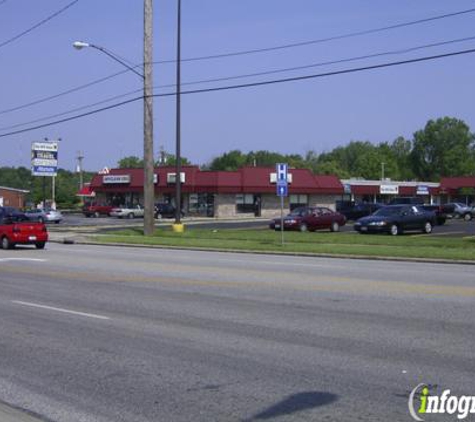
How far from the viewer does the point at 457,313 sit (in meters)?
11.5

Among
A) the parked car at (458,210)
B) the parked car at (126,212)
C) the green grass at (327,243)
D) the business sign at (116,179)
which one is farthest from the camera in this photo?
the business sign at (116,179)

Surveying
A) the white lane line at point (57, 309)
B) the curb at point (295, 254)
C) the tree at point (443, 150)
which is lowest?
the curb at point (295, 254)

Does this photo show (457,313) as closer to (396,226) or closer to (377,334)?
(377,334)

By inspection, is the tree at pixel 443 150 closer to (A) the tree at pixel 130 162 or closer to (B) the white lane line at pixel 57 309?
(A) the tree at pixel 130 162

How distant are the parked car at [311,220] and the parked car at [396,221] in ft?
13.5

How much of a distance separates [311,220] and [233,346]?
108 ft

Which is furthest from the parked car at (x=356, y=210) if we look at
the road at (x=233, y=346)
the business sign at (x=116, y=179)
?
the road at (x=233, y=346)

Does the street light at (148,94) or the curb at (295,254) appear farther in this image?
the street light at (148,94)

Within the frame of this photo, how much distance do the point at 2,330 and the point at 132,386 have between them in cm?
398

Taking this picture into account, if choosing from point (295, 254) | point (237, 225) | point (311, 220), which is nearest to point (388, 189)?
point (237, 225)

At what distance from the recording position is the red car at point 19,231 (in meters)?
31.1

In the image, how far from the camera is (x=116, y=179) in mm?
79438

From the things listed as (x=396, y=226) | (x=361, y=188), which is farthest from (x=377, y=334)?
(x=361, y=188)

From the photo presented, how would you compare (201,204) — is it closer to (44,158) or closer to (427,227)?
(44,158)
